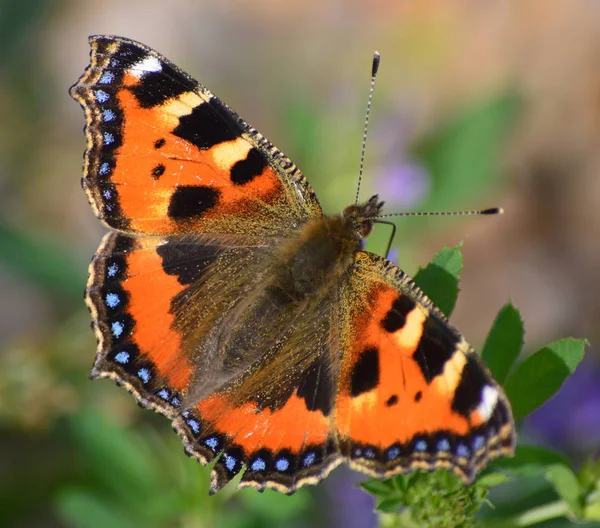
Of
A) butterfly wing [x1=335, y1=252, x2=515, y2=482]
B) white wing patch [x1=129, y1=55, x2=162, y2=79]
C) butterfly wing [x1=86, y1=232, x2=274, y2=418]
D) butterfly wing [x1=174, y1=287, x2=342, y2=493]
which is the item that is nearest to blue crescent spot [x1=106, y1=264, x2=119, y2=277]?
butterfly wing [x1=86, y1=232, x2=274, y2=418]

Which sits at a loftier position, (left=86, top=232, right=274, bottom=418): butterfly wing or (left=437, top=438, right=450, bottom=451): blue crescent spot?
(left=86, top=232, right=274, bottom=418): butterfly wing

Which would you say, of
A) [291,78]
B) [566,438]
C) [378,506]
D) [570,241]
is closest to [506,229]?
[570,241]

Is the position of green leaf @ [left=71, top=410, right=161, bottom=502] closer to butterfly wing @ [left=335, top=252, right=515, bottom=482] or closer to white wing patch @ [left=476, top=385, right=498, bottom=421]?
butterfly wing @ [left=335, top=252, right=515, bottom=482]

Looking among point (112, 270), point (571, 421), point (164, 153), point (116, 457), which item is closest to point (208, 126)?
point (164, 153)

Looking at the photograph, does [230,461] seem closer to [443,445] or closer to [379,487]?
[379,487]

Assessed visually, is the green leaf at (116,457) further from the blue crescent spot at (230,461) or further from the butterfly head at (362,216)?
the butterfly head at (362,216)

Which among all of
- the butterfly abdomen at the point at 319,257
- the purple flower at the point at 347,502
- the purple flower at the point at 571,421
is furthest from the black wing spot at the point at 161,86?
the purple flower at the point at 571,421
